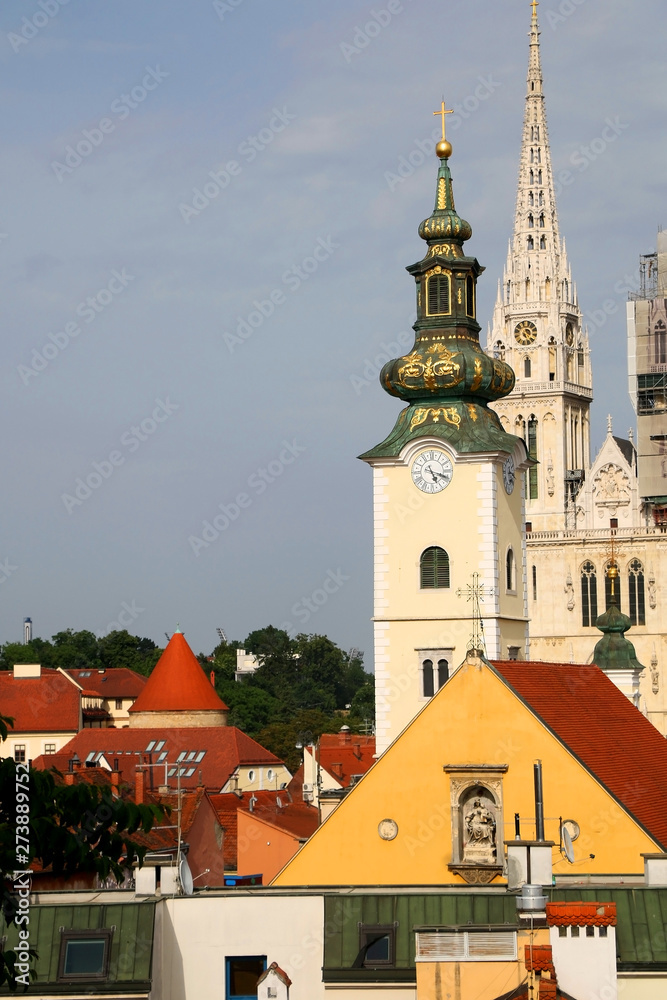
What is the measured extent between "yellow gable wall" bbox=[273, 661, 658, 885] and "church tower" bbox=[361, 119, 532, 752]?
339 inches

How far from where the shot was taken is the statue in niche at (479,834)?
2398 cm

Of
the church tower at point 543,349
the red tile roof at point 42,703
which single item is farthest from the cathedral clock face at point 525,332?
the red tile roof at point 42,703

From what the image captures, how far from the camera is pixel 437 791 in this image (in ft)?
80.4

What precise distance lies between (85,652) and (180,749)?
72.1 metres

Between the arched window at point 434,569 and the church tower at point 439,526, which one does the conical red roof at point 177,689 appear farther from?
the arched window at point 434,569

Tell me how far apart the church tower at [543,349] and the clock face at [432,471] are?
52.7m

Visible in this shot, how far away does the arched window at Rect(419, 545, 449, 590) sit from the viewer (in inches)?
1357

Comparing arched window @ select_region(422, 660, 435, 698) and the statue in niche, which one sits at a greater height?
arched window @ select_region(422, 660, 435, 698)

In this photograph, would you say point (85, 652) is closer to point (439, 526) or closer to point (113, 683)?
point (113, 683)

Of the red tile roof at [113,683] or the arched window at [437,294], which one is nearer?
the arched window at [437,294]

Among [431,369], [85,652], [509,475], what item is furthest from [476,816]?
[85,652]

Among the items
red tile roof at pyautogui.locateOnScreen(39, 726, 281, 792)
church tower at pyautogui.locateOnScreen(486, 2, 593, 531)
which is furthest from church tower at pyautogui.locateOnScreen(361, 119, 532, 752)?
church tower at pyautogui.locateOnScreen(486, 2, 593, 531)

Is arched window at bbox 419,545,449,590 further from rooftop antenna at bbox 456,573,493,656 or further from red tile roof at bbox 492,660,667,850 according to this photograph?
red tile roof at bbox 492,660,667,850

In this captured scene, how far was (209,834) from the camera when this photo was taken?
3878 cm
